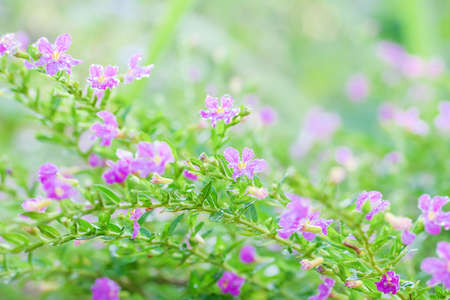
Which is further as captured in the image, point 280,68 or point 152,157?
point 280,68

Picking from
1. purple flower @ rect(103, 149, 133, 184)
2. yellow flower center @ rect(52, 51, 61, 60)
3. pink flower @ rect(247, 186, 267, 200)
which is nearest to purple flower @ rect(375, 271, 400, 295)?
pink flower @ rect(247, 186, 267, 200)

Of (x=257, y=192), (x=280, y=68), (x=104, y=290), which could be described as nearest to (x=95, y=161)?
(x=104, y=290)

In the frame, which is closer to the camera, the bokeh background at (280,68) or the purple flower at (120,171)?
the purple flower at (120,171)

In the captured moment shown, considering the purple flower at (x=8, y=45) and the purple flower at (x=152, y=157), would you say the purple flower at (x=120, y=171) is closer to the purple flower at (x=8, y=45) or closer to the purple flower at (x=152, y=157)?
the purple flower at (x=152, y=157)

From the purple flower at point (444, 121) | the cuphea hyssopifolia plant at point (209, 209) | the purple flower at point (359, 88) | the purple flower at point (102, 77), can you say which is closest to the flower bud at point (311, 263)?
the cuphea hyssopifolia plant at point (209, 209)

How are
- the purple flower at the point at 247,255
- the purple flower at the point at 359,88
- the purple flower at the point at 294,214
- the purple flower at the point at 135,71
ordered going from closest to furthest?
the purple flower at the point at 294,214
the purple flower at the point at 135,71
the purple flower at the point at 247,255
the purple flower at the point at 359,88

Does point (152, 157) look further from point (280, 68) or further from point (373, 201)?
point (280, 68)

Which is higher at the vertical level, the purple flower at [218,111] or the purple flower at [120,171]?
the purple flower at [218,111]
